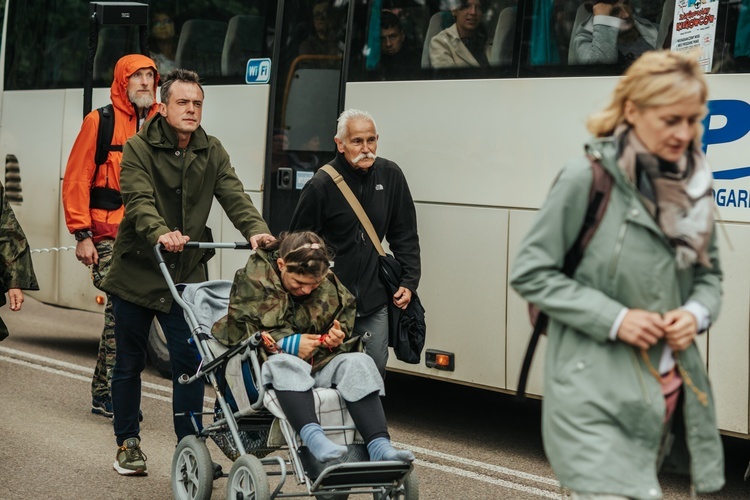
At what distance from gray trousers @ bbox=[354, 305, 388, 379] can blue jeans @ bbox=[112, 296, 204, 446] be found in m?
0.85

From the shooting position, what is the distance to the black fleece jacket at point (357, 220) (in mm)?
6355

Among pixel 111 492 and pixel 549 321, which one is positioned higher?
pixel 549 321

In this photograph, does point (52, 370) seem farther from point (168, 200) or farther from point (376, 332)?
point (376, 332)

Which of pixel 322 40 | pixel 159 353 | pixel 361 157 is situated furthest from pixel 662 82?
pixel 159 353

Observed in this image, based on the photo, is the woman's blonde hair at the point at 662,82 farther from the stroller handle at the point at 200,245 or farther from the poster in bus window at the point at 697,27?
the poster in bus window at the point at 697,27

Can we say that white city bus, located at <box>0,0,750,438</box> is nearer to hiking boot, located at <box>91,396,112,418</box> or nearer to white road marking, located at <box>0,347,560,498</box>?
white road marking, located at <box>0,347,560,498</box>

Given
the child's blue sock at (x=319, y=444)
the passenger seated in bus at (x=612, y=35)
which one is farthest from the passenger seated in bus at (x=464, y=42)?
the child's blue sock at (x=319, y=444)

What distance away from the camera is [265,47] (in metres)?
8.86

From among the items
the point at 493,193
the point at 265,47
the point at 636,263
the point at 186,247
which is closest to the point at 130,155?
the point at 186,247

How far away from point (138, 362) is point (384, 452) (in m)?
1.96

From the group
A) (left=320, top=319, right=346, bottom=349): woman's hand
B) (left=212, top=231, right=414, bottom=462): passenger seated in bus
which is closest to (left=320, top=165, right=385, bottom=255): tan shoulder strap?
(left=212, top=231, right=414, bottom=462): passenger seated in bus

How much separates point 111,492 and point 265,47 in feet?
12.2

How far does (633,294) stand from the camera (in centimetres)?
348

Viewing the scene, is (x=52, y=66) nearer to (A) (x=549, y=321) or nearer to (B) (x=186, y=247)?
(B) (x=186, y=247)
